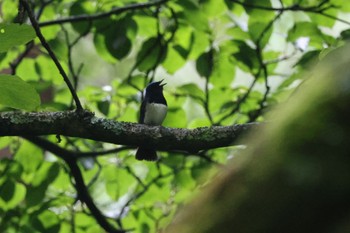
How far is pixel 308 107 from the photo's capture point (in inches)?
20.2

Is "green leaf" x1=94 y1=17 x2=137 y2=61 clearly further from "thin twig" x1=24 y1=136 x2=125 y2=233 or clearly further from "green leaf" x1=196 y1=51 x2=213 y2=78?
"thin twig" x1=24 y1=136 x2=125 y2=233

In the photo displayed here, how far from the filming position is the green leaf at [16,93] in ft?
4.82

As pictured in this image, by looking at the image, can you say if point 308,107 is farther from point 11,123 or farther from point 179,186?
point 179,186

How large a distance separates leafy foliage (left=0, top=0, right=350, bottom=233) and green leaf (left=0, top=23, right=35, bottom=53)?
1.17 m

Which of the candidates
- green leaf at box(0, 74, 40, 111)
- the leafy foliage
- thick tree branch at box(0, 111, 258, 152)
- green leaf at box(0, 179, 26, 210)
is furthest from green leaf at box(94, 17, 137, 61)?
green leaf at box(0, 74, 40, 111)

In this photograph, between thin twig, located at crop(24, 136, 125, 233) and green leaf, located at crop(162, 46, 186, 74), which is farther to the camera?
green leaf, located at crop(162, 46, 186, 74)

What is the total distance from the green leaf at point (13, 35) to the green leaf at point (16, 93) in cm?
8

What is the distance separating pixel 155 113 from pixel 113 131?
120 cm

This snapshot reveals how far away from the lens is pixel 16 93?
4.92ft

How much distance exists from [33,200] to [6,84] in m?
1.47

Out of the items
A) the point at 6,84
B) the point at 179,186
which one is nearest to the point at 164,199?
the point at 179,186

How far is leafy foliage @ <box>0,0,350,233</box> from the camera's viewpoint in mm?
2829

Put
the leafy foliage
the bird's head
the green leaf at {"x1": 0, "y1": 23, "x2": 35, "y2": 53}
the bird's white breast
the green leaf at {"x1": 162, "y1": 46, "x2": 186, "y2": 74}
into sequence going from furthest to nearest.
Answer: the bird's head
the green leaf at {"x1": 162, "y1": 46, "x2": 186, "y2": 74}
the bird's white breast
the leafy foliage
the green leaf at {"x1": 0, "y1": 23, "x2": 35, "y2": 53}

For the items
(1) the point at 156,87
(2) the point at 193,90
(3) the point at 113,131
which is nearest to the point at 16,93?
(3) the point at 113,131
